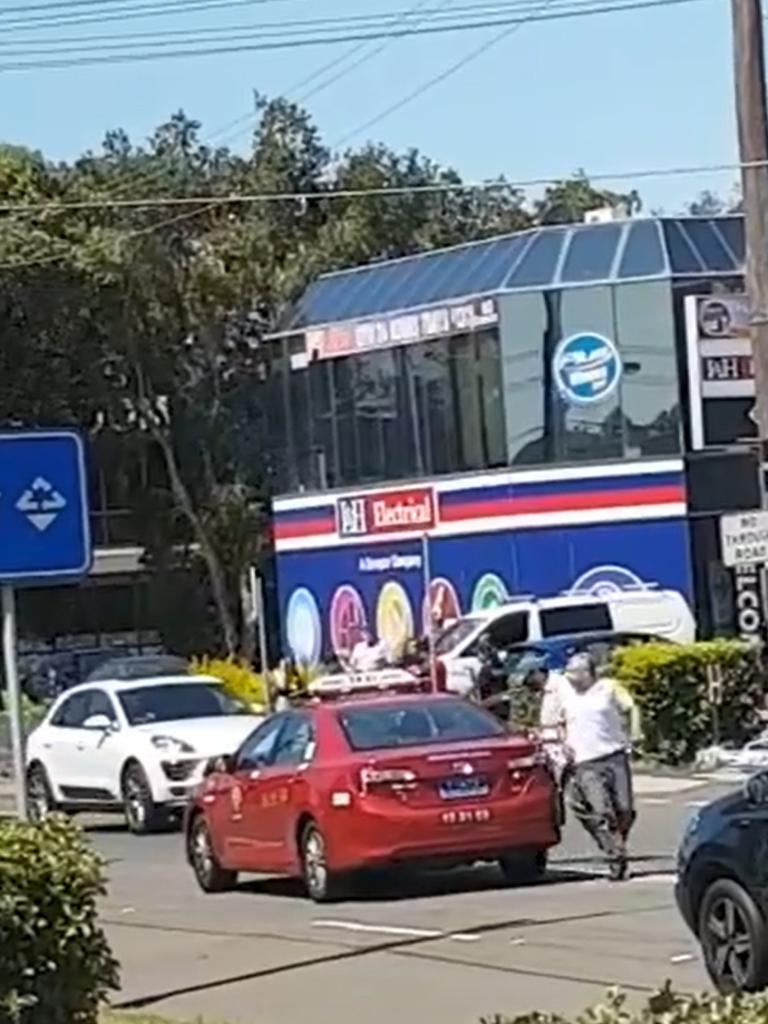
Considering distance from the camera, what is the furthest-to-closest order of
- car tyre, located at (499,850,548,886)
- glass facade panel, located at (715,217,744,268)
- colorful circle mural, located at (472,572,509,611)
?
colorful circle mural, located at (472,572,509,611), glass facade panel, located at (715,217,744,268), car tyre, located at (499,850,548,886)

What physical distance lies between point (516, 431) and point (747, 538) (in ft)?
64.4

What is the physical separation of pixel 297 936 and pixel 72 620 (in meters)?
56.6

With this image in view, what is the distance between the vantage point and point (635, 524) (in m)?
43.0

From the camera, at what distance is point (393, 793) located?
744 inches

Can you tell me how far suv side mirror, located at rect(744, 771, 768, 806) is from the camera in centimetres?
1298

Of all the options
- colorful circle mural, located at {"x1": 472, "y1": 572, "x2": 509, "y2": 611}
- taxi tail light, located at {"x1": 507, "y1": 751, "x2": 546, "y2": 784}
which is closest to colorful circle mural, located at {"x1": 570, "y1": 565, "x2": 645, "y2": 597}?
colorful circle mural, located at {"x1": 472, "y1": 572, "x2": 509, "y2": 611}

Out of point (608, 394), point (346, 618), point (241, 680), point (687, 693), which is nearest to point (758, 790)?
point (687, 693)

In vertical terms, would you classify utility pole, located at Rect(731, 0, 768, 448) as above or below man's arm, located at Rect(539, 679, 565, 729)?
above

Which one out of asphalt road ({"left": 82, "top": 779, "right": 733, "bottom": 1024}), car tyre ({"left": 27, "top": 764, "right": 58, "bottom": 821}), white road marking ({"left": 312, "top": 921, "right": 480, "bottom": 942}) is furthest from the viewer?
car tyre ({"left": 27, "top": 764, "right": 58, "bottom": 821})

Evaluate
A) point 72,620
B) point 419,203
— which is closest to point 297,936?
point 419,203

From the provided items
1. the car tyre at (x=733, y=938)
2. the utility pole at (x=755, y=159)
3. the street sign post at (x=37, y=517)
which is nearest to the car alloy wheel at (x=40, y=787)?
the utility pole at (x=755, y=159)

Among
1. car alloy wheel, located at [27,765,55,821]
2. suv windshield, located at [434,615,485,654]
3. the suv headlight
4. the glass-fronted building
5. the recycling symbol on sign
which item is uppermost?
the glass-fronted building

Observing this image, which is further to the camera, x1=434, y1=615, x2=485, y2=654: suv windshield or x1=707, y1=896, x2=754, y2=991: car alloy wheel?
x1=434, y1=615, x2=485, y2=654: suv windshield

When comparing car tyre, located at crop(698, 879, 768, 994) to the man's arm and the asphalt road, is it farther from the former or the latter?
the man's arm
